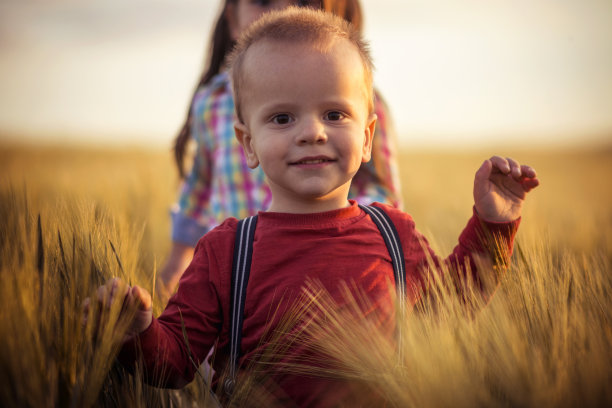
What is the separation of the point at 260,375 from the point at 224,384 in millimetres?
94

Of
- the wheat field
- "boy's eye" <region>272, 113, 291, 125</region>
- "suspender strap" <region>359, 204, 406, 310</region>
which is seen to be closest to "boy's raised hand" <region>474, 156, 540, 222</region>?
the wheat field

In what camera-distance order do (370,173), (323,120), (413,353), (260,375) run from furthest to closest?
(370,173)
(323,120)
(260,375)
(413,353)

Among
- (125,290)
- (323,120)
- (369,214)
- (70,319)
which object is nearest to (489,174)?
(369,214)

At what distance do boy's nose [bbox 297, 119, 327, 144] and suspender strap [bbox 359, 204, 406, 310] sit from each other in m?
0.27

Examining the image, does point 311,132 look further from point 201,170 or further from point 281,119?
point 201,170

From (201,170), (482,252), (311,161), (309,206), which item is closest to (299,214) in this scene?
(309,206)

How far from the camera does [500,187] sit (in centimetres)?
133

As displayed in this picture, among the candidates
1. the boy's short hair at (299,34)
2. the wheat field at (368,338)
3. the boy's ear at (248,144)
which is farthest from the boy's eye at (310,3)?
the wheat field at (368,338)

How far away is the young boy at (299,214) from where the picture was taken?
3.74 feet

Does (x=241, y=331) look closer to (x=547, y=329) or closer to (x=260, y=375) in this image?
(x=260, y=375)

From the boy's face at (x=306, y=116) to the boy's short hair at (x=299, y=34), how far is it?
23 mm

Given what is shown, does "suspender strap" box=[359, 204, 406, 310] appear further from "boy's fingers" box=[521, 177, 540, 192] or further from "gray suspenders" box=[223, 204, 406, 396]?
"boy's fingers" box=[521, 177, 540, 192]

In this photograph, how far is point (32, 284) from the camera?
925mm

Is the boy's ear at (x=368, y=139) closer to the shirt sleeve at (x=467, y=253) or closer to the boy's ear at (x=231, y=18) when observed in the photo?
the shirt sleeve at (x=467, y=253)
